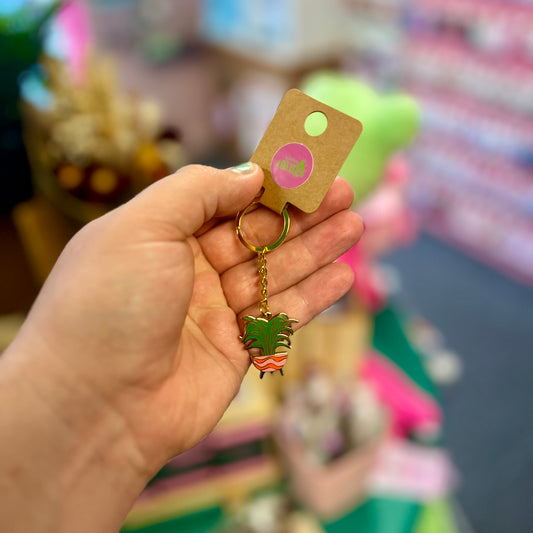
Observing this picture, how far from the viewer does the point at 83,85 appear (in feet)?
5.27

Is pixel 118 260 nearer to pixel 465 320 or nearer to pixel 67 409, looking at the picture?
pixel 67 409

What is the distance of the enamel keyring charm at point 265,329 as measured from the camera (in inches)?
32.9

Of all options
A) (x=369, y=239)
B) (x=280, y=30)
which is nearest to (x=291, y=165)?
(x=369, y=239)

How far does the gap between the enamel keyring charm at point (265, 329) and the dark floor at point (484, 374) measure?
1.58 meters

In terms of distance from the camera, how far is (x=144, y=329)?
27.9 inches

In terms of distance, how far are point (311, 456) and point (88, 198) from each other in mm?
972

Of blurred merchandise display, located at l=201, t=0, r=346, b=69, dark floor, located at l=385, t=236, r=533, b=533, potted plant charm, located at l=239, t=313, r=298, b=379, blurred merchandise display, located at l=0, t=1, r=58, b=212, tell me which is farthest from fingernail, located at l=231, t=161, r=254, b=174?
blurred merchandise display, located at l=201, t=0, r=346, b=69

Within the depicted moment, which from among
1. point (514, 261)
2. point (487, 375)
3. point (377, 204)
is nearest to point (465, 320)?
point (487, 375)

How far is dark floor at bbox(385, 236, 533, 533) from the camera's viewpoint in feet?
6.52

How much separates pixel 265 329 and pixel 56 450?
1.22 ft

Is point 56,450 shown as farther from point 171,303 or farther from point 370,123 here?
point 370,123

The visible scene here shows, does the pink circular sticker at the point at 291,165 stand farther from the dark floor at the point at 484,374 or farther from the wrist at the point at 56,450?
the dark floor at the point at 484,374

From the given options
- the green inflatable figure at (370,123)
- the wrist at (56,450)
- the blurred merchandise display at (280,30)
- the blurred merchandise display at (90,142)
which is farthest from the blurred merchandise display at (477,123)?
the wrist at (56,450)

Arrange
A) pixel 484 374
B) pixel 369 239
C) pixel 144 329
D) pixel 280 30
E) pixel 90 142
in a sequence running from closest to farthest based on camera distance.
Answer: pixel 144 329 → pixel 90 142 → pixel 369 239 → pixel 484 374 → pixel 280 30
